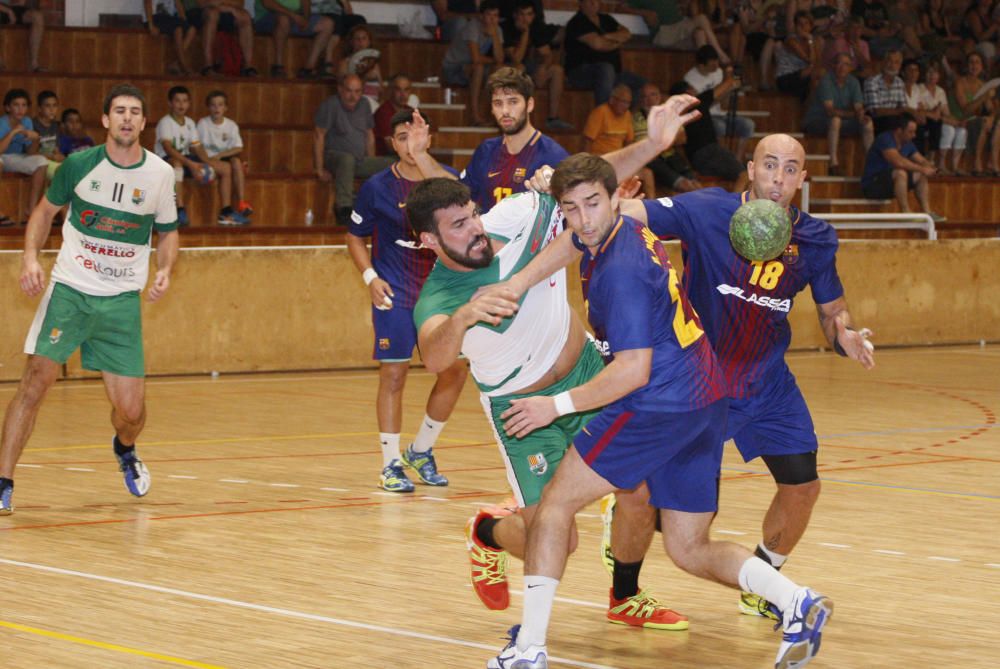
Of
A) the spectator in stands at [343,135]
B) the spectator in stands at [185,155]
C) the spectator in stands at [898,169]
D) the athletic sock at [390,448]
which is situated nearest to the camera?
the athletic sock at [390,448]

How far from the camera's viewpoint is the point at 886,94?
22266 millimetres

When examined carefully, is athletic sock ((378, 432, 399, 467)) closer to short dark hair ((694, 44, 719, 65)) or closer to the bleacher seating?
the bleacher seating

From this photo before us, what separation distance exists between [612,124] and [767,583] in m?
14.1

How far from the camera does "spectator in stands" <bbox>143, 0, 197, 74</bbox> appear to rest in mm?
18844

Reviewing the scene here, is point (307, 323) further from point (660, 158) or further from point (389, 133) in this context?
point (660, 158)

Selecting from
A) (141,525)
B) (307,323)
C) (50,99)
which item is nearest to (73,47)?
(50,99)

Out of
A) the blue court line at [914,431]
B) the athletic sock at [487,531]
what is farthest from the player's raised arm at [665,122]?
the blue court line at [914,431]

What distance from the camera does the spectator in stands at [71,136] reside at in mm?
16344

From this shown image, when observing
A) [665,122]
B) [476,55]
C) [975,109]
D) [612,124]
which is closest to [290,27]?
[476,55]

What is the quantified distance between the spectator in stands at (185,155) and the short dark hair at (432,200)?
10.9 metres

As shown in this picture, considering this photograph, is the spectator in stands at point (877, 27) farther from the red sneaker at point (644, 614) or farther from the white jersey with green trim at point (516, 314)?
the red sneaker at point (644, 614)

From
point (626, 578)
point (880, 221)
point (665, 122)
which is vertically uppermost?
point (665, 122)

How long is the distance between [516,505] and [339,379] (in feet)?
29.4

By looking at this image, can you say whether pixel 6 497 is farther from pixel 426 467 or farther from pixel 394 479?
pixel 426 467
